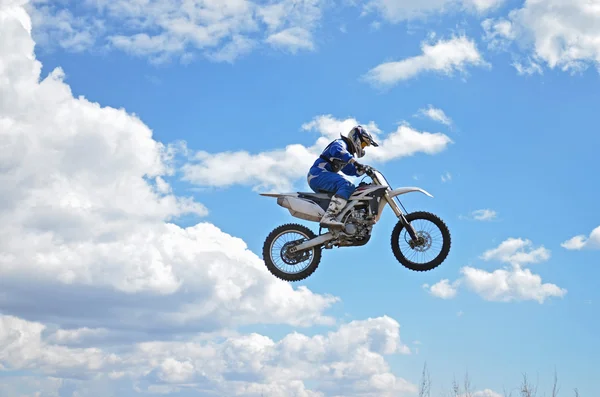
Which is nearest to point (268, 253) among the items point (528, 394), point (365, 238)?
point (365, 238)

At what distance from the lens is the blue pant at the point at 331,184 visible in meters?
19.9

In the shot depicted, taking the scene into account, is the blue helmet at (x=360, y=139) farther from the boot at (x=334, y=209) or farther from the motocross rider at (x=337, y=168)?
the boot at (x=334, y=209)

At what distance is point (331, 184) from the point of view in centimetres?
2006

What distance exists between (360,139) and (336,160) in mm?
753

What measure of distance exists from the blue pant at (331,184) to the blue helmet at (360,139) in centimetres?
74

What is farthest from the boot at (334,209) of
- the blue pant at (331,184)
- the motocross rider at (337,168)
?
the blue pant at (331,184)

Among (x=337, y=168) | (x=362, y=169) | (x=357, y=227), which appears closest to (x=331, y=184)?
(x=337, y=168)

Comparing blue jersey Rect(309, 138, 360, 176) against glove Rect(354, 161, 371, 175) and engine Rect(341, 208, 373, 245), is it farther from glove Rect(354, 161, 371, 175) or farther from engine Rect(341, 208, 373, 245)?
engine Rect(341, 208, 373, 245)

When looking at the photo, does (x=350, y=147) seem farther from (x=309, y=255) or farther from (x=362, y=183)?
(x=309, y=255)

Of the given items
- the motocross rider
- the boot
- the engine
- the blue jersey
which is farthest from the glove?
the engine

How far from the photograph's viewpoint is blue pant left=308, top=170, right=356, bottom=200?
19.9 meters

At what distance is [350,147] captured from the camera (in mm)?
20141

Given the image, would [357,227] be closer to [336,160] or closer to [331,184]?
[331,184]

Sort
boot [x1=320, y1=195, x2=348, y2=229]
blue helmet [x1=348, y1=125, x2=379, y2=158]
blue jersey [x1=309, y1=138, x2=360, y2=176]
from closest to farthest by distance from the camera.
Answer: blue jersey [x1=309, y1=138, x2=360, y2=176] < boot [x1=320, y1=195, x2=348, y2=229] < blue helmet [x1=348, y1=125, x2=379, y2=158]
